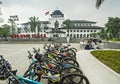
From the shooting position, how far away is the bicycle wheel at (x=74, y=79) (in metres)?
5.66

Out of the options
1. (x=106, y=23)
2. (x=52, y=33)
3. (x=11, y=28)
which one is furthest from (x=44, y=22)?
(x=106, y=23)

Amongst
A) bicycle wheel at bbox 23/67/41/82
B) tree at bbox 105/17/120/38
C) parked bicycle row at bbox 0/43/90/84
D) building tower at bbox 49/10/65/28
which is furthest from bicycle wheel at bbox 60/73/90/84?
building tower at bbox 49/10/65/28

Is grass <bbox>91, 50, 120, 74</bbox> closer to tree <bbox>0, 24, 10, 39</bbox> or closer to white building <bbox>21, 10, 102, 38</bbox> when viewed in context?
tree <bbox>0, 24, 10, 39</bbox>

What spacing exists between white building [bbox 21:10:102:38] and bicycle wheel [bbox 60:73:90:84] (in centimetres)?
8007

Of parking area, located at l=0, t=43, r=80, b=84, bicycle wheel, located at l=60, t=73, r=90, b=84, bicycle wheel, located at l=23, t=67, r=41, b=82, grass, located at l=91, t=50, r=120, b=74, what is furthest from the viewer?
parking area, located at l=0, t=43, r=80, b=84

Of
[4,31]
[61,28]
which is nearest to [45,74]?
[4,31]

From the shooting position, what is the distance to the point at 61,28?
297ft

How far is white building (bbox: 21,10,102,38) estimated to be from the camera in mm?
88438

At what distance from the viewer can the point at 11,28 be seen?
79812 millimetres

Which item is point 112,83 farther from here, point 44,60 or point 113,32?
point 113,32

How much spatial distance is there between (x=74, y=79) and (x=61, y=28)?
279ft

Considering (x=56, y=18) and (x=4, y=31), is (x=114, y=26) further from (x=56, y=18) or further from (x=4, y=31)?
(x=4, y=31)

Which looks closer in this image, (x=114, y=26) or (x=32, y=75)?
(x=32, y=75)

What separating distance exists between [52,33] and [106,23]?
85.6ft
